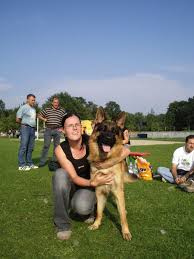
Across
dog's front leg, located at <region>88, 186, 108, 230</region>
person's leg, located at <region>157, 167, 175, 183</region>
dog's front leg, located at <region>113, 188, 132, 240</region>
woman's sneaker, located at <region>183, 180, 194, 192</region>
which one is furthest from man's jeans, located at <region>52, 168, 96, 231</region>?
person's leg, located at <region>157, 167, 175, 183</region>

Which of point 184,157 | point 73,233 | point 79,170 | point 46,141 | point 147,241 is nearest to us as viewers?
point 147,241

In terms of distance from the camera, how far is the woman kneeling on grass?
4887 millimetres

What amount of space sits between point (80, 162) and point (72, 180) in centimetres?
38

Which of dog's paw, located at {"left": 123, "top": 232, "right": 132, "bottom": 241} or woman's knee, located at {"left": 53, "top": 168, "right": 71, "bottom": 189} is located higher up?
woman's knee, located at {"left": 53, "top": 168, "right": 71, "bottom": 189}

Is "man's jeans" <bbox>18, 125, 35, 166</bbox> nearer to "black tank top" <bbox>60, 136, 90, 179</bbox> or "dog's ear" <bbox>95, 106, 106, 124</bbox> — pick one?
"black tank top" <bbox>60, 136, 90, 179</bbox>

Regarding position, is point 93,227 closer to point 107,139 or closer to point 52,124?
point 107,139

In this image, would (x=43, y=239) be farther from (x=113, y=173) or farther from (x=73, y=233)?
(x=113, y=173)

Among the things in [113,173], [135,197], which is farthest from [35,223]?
[135,197]

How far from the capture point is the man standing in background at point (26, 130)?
12.0 meters

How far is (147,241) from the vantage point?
457 centimetres

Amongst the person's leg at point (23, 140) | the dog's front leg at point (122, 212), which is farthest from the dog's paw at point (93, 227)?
the person's leg at point (23, 140)

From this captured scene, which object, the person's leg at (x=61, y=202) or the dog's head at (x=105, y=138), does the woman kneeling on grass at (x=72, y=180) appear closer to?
the person's leg at (x=61, y=202)

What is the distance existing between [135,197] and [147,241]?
2857mm

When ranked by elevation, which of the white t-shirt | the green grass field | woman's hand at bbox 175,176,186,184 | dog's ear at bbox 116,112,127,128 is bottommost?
the green grass field
